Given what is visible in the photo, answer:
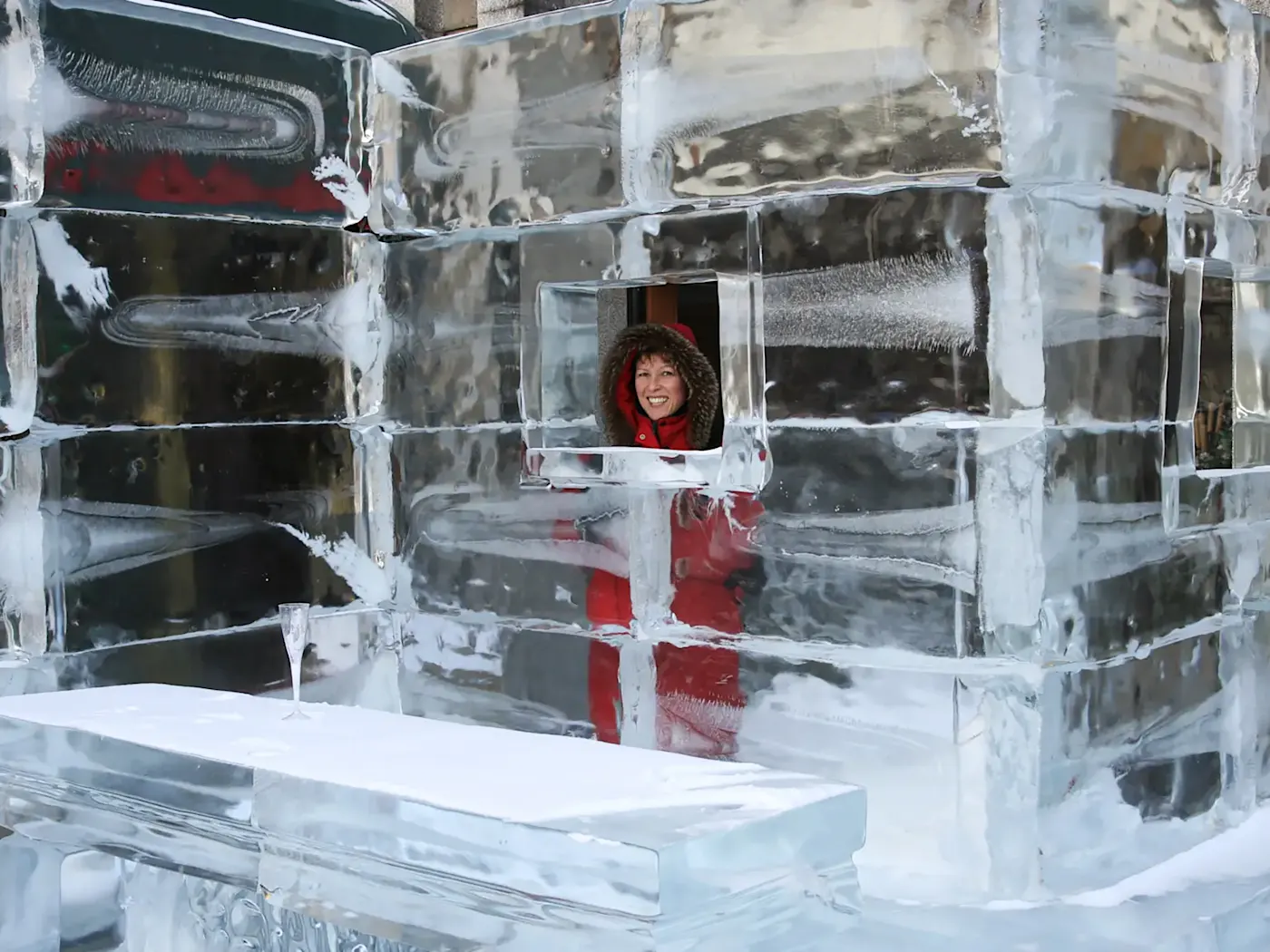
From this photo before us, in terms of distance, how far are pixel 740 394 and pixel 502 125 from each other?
3.80 feet

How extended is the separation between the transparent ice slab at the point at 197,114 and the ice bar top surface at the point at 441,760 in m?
1.49

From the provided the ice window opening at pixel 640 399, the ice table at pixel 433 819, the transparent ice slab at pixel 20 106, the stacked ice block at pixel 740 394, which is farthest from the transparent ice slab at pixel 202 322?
the ice table at pixel 433 819

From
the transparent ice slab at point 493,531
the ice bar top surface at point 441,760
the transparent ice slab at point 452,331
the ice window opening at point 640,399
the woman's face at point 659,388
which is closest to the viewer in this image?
the ice bar top surface at point 441,760

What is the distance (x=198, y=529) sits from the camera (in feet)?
14.9

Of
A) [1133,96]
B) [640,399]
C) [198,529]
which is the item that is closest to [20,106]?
[198,529]

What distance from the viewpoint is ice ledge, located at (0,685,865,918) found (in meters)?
2.36

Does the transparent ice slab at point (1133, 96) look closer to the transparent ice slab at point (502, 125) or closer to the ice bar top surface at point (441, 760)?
the transparent ice slab at point (502, 125)

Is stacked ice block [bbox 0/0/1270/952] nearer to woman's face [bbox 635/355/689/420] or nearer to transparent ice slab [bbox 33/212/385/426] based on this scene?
transparent ice slab [bbox 33/212/385/426]

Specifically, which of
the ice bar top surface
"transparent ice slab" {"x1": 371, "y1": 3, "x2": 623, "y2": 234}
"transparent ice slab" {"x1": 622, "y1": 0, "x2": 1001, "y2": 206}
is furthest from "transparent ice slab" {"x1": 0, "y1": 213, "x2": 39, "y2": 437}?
"transparent ice slab" {"x1": 622, "y1": 0, "x2": 1001, "y2": 206}

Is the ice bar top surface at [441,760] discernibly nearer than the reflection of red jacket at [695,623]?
Yes

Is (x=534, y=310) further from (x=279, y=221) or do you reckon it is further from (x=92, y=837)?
(x=92, y=837)

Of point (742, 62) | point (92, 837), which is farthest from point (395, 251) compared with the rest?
point (92, 837)

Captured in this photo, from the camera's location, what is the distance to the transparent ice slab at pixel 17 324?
13.4 ft

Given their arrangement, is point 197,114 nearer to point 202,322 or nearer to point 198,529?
point 202,322
